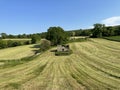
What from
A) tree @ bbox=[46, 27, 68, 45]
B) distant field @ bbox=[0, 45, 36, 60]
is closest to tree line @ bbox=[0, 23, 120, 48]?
tree @ bbox=[46, 27, 68, 45]

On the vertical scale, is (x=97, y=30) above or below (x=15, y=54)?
above

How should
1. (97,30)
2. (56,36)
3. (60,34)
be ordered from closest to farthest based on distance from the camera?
(56,36) < (60,34) < (97,30)

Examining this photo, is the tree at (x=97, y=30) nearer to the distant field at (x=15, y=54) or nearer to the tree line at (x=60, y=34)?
the tree line at (x=60, y=34)

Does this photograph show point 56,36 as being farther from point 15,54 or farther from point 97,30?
point 97,30

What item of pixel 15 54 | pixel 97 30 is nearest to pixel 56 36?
pixel 15 54

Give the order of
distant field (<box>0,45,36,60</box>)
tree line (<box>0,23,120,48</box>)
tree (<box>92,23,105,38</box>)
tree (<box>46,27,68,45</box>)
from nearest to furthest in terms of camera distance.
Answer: distant field (<box>0,45,36,60</box>) < tree (<box>46,27,68,45</box>) < tree line (<box>0,23,120,48</box>) < tree (<box>92,23,105,38</box>)

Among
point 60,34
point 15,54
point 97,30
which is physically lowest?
point 15,54

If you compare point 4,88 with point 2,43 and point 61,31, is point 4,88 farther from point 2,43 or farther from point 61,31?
point 2,43

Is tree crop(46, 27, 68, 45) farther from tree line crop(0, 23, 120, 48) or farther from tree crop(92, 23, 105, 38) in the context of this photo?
tree crop(92, 23, 105, 38)

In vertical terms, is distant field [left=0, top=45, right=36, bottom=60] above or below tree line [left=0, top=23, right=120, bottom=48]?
below

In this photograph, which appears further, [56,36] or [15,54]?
[56,36]

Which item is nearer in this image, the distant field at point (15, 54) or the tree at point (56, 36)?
the distant field at point (15, 54)

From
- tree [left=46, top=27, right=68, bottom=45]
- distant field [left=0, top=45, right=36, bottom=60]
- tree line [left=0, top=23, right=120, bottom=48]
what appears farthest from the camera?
tree line [left=0, top=23, right=120, bottom=48]

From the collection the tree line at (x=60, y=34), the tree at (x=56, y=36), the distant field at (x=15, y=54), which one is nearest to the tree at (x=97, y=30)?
the tree line at (x=60, y=34)
